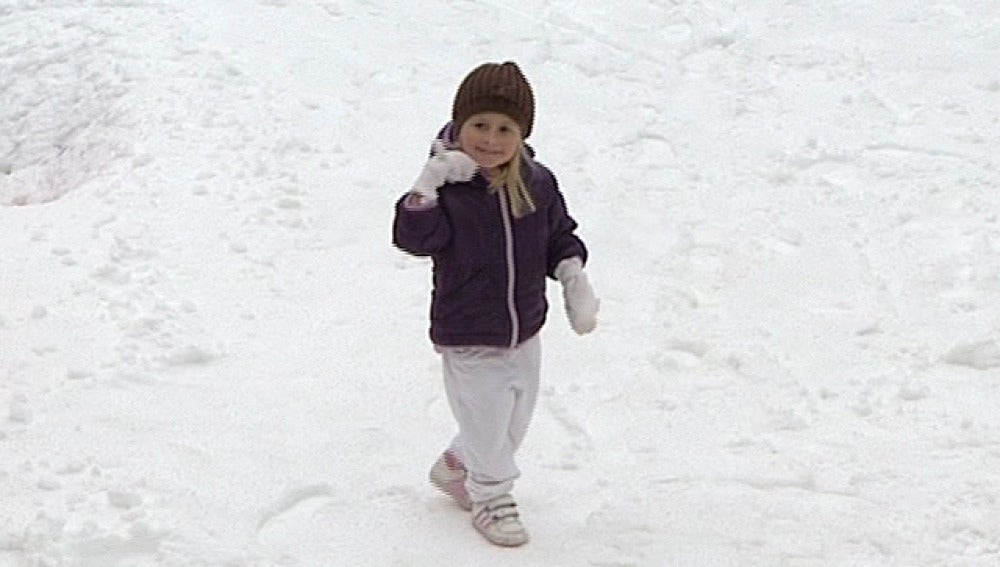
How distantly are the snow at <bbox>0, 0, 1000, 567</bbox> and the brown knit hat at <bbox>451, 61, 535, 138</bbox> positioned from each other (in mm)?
1234

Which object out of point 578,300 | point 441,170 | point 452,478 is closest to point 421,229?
point 441,170

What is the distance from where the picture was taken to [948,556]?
13.7ft

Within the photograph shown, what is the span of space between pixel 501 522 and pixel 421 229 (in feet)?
3.06

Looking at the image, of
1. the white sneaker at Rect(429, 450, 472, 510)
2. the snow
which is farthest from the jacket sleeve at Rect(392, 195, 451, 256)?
the snow

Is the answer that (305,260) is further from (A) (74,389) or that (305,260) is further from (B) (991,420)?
(B) (991,420)

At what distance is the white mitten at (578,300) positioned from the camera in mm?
4008

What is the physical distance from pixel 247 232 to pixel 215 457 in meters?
1.86

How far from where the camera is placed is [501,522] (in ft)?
13.8

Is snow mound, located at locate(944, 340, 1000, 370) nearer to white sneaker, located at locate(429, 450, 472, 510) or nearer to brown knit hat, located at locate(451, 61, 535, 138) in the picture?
white sneaker, located at locate(429, 450, 472, 510)

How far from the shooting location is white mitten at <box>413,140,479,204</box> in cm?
380


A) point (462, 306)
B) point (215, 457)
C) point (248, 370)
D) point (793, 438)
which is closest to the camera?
point (462, 306)

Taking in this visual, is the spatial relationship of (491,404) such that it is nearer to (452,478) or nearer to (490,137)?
(452,478)

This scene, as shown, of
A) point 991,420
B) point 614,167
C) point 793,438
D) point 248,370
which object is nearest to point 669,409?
point 793,438

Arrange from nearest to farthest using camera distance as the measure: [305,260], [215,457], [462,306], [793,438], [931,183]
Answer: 1. [462,306]
2. [215,457]
3. [793,438]
4. [305,260]
5. [931,183]
